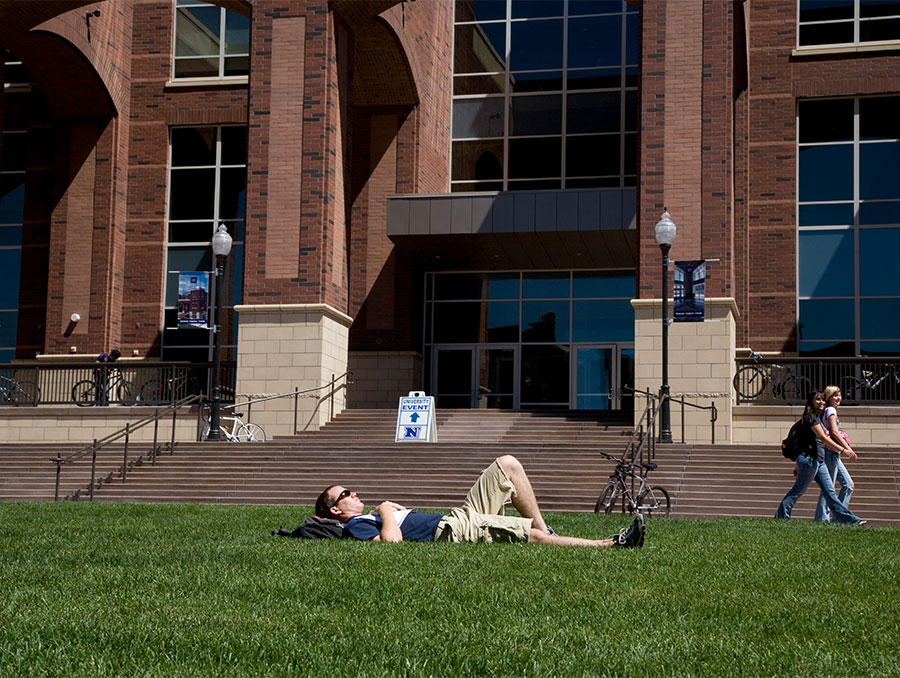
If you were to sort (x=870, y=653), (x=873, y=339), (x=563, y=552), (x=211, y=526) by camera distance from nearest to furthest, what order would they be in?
(x=870, y=653), (x=563, y=552), (x=211, y=526), (x=873, y=339)

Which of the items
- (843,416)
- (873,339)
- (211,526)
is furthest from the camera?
(873,339)

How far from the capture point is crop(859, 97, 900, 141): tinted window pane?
98.4 feet

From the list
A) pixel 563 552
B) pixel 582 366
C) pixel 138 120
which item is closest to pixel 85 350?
pixel 138 120

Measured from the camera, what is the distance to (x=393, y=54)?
30.3 meters

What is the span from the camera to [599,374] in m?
31.7

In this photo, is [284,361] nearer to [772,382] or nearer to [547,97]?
[772,382]

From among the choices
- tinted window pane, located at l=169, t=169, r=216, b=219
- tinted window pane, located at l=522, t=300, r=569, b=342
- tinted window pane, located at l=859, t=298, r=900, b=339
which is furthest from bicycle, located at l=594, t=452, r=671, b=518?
tinted window pane, located at l=169, t=169, r=216, b=219

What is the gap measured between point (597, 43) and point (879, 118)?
7975 mm

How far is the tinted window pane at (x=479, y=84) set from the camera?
33438mm

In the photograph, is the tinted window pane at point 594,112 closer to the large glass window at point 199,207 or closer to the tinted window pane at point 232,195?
the large glass window at point 199,207

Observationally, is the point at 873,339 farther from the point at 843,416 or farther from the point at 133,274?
the point at 133,274

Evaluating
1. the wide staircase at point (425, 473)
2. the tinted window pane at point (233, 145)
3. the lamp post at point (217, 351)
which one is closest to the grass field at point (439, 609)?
the wide staircase at point (425, 473)

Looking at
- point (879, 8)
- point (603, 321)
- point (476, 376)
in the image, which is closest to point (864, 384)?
point (603, 321)

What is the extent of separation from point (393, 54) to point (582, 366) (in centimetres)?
981
